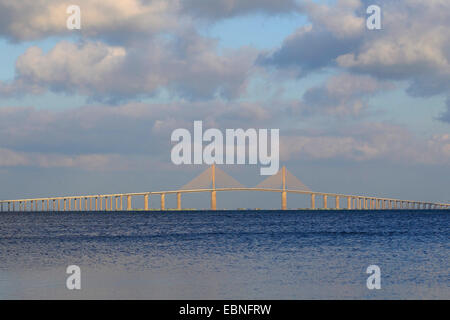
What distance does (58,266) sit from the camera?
32.2 m

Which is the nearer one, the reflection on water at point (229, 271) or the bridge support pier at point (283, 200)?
the reflection on water at point (229, 271)

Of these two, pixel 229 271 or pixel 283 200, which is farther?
pixel 283 200

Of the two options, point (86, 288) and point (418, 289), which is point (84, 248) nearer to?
point (86, 288)

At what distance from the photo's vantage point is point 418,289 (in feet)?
77.2

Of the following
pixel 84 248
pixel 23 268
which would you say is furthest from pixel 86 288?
pixel 84 248

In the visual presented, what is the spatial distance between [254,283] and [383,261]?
1130 cm

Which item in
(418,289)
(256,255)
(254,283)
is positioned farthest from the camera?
(256,255)

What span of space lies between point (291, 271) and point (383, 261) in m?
7.07

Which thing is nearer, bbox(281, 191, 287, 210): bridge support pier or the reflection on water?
the reflection on water
